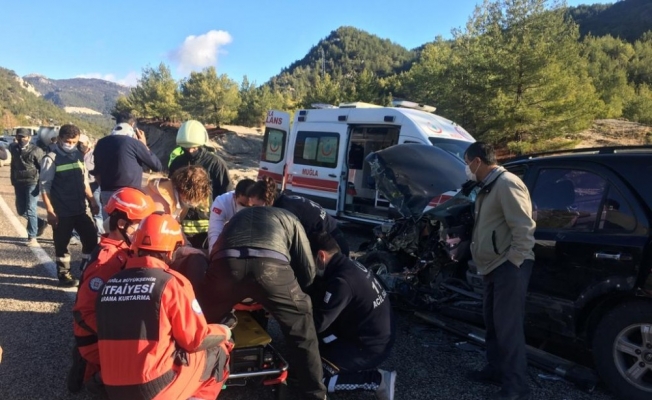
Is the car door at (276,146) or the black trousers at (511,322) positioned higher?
the car door at (276,146)

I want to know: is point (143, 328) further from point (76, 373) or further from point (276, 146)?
point (276, 146)

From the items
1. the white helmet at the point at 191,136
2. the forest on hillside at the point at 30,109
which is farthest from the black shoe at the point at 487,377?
the forest on hillside at the point at 30,109

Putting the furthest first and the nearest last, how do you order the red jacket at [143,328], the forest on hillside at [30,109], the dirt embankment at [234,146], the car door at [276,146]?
the forest on hillside at [30,109] → the dirt embankment at [234,146] → the car door at [276,146] → the red jacket at [143,328]

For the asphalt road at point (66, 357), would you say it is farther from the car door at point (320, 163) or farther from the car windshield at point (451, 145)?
the car door at point (320, 163)

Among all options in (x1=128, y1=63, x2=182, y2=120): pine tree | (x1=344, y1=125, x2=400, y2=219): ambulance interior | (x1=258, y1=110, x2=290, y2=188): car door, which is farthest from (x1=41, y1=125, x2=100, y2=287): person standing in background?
(x1=128, y1=63, x2=182, y2=120): pine tree

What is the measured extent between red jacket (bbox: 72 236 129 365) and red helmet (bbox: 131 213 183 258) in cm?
50

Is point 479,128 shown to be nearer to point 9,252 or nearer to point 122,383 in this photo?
point 9,252

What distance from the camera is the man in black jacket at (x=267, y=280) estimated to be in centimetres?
264

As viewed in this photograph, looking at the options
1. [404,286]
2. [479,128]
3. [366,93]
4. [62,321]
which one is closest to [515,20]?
[479,128]

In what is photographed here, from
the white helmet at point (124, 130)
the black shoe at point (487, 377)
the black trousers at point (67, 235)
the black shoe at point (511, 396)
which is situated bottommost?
the black shoe at point (487, 377)

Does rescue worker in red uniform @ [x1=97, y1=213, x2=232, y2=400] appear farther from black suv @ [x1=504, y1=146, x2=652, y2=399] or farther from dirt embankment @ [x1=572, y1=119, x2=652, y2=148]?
dirt embankment @ [x1=572, y1=119, x2=652, y2=148]

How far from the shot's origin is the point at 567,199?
11.9 ft

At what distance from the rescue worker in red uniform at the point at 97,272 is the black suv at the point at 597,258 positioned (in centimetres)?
305

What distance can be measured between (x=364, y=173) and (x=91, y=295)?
7.64m
